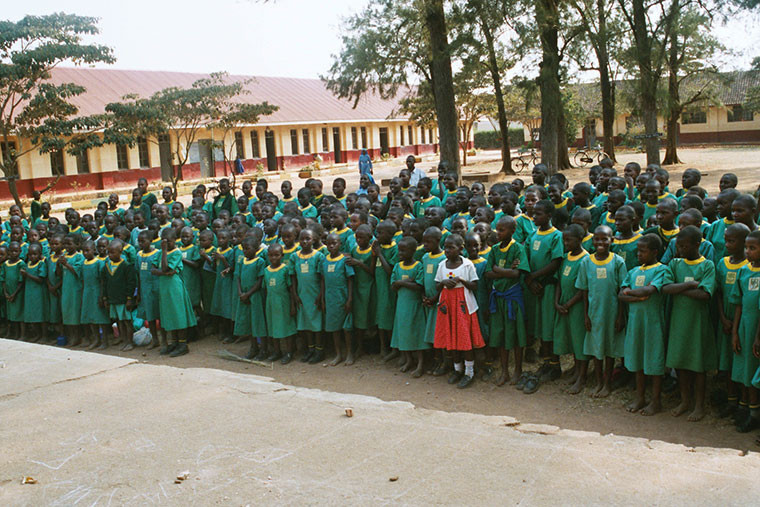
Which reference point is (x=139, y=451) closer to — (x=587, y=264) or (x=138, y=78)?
(x=587, y=264)

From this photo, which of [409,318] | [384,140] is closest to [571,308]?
[409,318]

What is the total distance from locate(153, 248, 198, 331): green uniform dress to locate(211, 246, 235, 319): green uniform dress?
0.46 m

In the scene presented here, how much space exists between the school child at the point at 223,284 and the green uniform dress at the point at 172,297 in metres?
0.44

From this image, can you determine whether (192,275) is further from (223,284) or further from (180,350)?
(180,350)

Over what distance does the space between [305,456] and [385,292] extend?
3.44 metres

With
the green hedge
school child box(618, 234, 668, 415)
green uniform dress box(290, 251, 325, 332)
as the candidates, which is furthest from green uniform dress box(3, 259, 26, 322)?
the green hedge

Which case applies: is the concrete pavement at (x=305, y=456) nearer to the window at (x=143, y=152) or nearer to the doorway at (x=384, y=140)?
the window at (x=143, y=152)

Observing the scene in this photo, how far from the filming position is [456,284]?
540cm

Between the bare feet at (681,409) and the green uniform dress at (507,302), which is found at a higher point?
the green uniform dress at (507,302)

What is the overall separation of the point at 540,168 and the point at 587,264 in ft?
11.3

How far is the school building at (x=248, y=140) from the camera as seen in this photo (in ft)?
77.0

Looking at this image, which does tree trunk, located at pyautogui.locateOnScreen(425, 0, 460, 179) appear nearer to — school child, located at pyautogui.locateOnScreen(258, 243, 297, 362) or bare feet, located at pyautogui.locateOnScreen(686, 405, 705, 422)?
school child, located at pyautogui.locateOnScreen(258, 243, 297, 362)

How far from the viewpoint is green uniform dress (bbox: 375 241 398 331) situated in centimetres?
631

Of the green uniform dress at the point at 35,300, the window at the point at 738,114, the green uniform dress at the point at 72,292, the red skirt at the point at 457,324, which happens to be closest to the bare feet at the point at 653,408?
the red skirt at the point at 457,324
